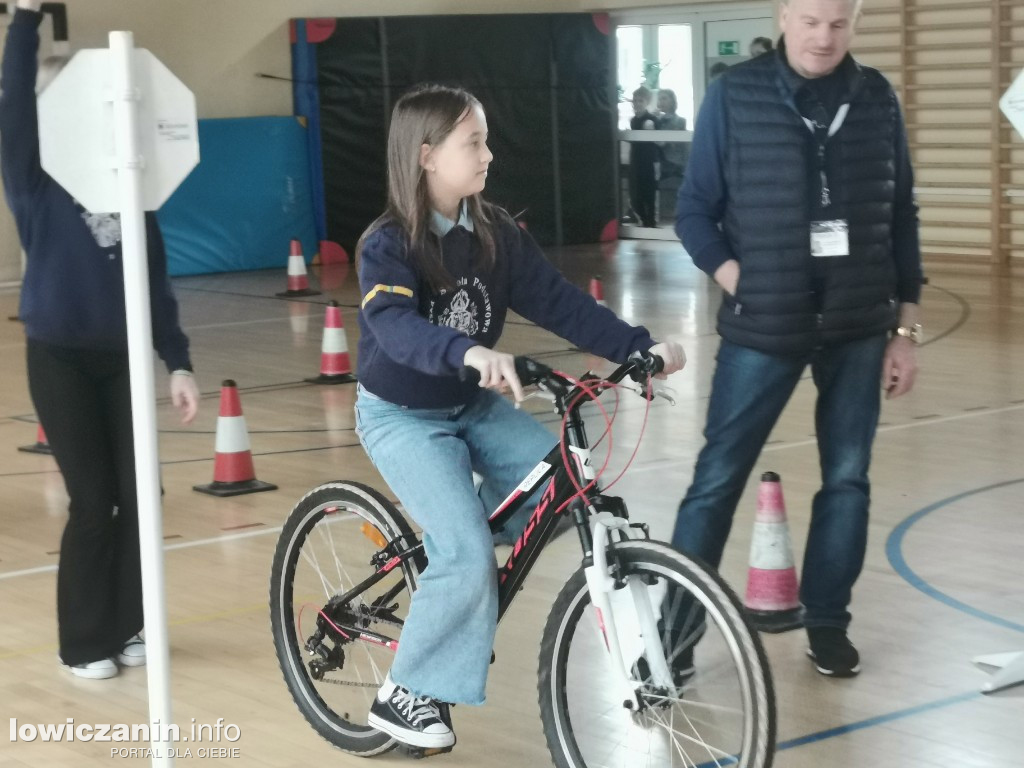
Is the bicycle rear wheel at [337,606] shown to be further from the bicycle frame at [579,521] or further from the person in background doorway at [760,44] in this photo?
the person in background doorway at [760,44]

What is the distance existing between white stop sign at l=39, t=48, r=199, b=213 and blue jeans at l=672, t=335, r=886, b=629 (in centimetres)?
165

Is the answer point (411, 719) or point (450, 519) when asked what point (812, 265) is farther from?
point (411, 719)

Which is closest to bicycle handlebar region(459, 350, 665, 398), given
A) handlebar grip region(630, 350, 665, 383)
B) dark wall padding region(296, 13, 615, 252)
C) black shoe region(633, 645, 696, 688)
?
handlebar grip region(630, 350, 665, 383)

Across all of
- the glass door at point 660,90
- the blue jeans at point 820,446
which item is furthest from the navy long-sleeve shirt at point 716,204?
the glass door at point 660,90

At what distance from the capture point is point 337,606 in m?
3.63

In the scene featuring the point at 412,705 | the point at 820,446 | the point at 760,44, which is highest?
the point at 760,44

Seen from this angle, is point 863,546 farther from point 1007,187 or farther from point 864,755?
point 1007,187

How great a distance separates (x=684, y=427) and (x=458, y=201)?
4331 millimetres

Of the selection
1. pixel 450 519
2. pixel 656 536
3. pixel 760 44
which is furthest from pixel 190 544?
pixel 760 44

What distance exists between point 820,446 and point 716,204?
0.68 meters

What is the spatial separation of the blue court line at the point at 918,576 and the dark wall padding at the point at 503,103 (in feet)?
33.9

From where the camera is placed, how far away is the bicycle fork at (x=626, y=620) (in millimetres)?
2912

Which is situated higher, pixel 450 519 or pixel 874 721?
pixel 450 519

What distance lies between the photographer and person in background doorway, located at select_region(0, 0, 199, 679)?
3982mm
